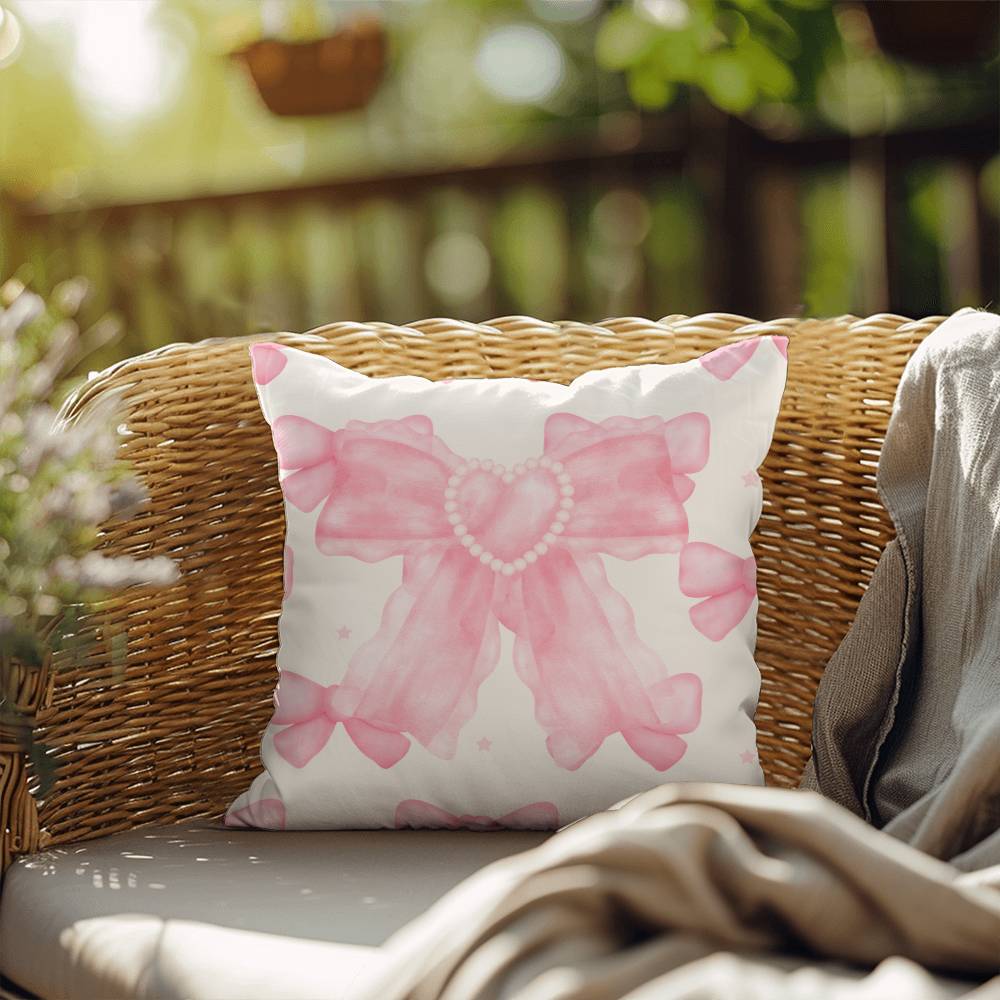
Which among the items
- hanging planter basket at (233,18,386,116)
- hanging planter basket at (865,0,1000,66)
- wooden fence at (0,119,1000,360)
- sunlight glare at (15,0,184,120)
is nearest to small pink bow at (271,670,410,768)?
wooden fence at (0,119,1000,360)

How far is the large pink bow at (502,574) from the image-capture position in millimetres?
1139

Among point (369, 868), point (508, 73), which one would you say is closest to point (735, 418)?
point (369, 868)

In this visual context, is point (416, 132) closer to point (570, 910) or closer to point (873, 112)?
point (873, 112)

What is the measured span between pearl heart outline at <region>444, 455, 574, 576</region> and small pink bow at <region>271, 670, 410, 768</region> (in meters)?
0.17

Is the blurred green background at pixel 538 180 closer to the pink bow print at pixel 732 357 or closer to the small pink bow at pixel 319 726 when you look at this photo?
the pink bow print at pixel 732 357

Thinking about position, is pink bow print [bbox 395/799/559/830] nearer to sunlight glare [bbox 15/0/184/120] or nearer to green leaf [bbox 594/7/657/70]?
green leaf [bbox 594/7/657/70]

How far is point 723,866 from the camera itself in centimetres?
72

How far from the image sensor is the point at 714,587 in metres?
1.18

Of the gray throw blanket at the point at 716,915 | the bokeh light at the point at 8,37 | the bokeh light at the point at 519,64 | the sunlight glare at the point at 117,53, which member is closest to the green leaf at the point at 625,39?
the bokeh light at the point at 519,64

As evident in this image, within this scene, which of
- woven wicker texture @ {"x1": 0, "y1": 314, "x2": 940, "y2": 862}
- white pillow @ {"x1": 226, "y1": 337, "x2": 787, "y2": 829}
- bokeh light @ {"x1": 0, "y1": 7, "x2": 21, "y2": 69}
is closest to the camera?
white pillow @ {"x1": 226, "y1": 337, "x2": 787, "y2": 829}

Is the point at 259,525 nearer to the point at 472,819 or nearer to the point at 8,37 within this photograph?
the point at 472,819

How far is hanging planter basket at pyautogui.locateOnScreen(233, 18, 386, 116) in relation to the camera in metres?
2.68

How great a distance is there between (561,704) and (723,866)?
42cm

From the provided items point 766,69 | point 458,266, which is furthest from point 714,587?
point 458,266
